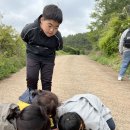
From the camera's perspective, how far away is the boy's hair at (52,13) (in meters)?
5.47

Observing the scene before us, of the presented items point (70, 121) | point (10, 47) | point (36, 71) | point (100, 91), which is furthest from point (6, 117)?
point (10, 47)

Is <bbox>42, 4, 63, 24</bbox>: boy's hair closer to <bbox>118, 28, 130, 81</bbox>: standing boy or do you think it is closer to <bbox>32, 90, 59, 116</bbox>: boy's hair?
<bbox>32, 90, 59, 116</bbox>: boy's hair

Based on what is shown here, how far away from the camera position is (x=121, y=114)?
21.8ft

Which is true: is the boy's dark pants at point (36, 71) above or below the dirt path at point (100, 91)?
above

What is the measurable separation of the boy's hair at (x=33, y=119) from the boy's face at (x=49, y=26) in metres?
1.68

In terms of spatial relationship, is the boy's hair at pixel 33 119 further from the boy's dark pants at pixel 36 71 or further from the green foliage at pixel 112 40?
the green foliage at pixel 112 40

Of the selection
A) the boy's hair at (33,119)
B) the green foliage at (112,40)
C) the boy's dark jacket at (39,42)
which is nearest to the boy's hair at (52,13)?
the boy's dark jacket at (39,42)

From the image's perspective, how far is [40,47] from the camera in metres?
6.09

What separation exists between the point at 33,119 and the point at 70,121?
471mm

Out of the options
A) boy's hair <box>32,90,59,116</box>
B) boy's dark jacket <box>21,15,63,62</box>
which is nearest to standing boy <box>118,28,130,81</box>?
boy's dark jacket <box>21,15,63,62</box>

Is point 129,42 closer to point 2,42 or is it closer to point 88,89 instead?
point 88,89

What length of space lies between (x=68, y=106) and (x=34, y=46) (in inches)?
63.1

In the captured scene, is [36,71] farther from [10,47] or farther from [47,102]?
[10,47]

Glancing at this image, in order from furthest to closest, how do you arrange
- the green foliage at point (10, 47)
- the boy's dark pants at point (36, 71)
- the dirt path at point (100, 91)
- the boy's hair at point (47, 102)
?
the green foliage at point (10, 47) < the dirt path at point (100, 91) < the boy's dark pants at point (36, 71) < the boy's hair at point (47, 102)
